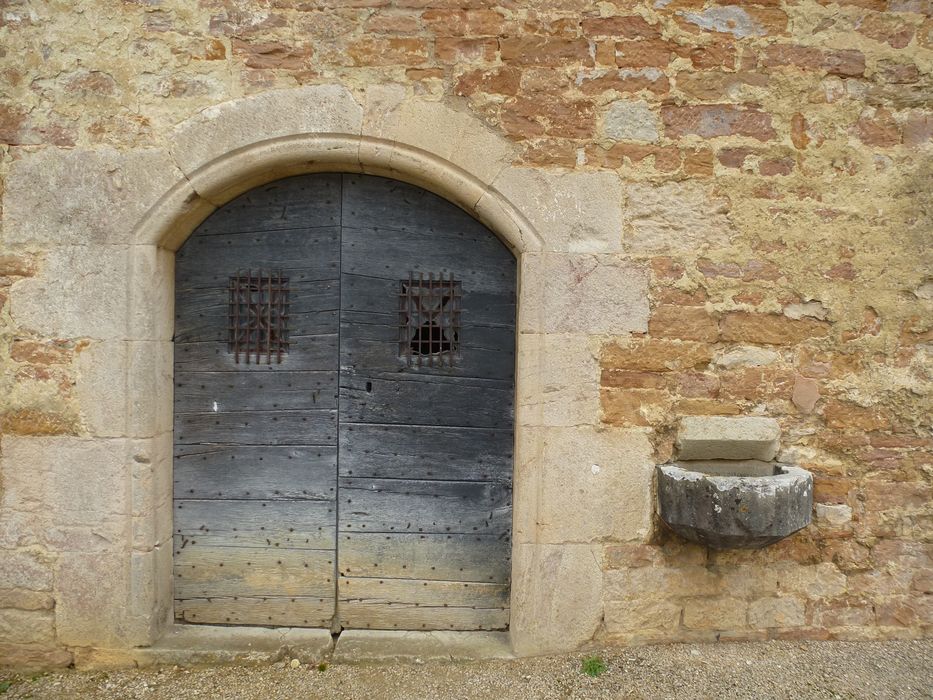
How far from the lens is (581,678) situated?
2303 mm

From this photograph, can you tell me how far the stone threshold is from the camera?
243 centimetres

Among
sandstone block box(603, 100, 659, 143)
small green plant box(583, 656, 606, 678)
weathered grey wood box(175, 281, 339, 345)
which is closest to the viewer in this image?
small green plant box(583, 656, 606, 678)

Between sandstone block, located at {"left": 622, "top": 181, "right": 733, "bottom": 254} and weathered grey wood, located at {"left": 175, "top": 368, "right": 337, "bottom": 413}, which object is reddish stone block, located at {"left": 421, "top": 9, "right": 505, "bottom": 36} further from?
weathered grey wood, located at {"left": 175, "top": 368, "right": 337, "bottom": 413}

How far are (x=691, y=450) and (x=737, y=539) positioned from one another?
396 millimetres

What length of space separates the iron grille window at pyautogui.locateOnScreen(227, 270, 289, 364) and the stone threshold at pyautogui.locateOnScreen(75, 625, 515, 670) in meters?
1.28

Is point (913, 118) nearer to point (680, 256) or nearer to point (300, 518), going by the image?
point (680, 256)

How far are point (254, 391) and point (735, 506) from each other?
2.14 meters

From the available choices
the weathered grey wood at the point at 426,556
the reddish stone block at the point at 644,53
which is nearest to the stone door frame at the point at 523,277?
the weathered grey wood at the point at 426,556

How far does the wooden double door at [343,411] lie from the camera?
2.60 meters

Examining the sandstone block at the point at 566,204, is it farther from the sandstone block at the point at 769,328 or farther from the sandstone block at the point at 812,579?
the sandstone block at the point at 812,579

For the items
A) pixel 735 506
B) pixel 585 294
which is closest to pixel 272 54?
pixel 585 294

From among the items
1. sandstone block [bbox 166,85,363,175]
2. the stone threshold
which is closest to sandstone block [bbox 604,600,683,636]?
the stone threshold

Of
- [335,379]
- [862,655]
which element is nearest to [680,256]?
[335,379]

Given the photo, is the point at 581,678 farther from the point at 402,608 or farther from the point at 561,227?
the point at 561,227
